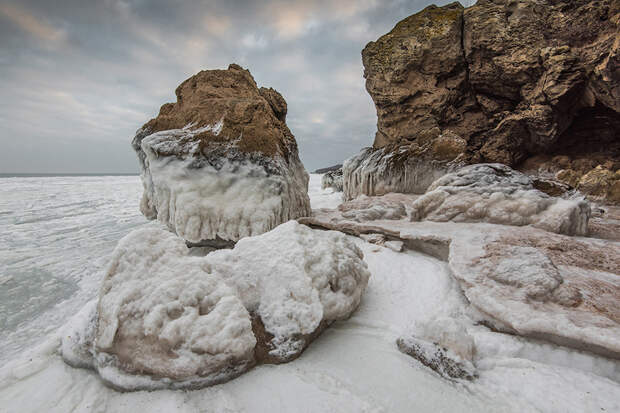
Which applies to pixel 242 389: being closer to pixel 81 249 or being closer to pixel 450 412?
pixel 450 412

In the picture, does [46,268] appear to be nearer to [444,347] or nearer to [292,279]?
[292,279]

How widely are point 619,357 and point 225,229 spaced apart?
133 inches

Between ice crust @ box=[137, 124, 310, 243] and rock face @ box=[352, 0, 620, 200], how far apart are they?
3525 mm

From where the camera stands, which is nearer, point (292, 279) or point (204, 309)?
point (204, 309)

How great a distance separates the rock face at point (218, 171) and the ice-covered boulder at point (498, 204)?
2150mm

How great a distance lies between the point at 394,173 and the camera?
19.9 ft

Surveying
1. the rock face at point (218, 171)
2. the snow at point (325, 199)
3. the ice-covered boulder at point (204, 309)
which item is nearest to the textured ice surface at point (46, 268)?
the ice-covered boulder at point (204, 309)

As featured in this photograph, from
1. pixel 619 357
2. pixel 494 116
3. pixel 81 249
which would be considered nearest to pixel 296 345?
pixel 619 357

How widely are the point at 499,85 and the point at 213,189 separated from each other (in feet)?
27.9

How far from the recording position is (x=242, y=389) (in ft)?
3.91

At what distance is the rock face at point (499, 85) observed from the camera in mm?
5766

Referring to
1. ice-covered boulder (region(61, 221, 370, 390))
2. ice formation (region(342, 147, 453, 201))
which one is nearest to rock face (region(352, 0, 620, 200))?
ice formation (region(342, 147, 453, 201))

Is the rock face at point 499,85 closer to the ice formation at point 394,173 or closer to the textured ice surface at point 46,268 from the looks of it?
the ice formation at point 394,173

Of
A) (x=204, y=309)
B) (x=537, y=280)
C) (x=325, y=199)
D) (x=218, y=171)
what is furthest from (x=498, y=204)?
(x=325, y=199)
